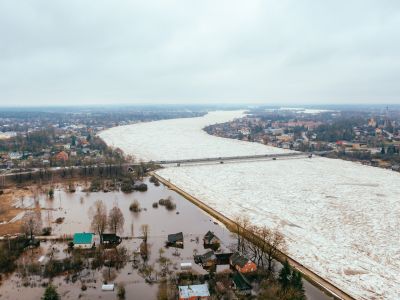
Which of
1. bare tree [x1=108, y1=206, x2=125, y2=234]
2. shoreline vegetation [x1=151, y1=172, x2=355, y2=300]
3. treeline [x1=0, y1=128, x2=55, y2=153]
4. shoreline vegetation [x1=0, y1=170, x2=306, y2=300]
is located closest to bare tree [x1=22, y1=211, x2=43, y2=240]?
shoreline vegetation [x1=0, y1=170, x2=306, y2=300]

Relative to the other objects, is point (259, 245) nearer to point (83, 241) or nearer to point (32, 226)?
point (83, 241)

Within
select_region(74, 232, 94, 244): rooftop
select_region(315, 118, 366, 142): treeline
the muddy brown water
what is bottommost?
the muddy brown water

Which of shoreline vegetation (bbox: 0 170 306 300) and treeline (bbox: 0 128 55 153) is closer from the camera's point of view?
shoreline vegetation (bbox: 0 170 306 300)

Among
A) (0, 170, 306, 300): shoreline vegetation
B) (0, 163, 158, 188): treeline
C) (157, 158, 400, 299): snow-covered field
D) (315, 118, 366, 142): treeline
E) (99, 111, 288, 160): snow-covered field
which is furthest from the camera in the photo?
(315, 118, 366, 142): treeline

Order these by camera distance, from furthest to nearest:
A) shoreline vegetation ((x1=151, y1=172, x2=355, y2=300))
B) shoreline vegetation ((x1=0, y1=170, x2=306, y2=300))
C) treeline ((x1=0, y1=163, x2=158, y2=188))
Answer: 1. treeline ((x1=0, y1=163, x2=158, y2=188))
2. shoreline vegetation ((x1=151, y1=172, x2=355, y2=300))
3. shoreline vegetation ((x1=0, y1=170, x2=306, y2=300))

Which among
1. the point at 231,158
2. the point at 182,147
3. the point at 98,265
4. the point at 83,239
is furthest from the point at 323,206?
the point at 182,147

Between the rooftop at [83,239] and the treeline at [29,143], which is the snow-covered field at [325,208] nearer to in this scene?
the rooftop at [83,239]

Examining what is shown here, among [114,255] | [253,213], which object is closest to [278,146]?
[253,213]

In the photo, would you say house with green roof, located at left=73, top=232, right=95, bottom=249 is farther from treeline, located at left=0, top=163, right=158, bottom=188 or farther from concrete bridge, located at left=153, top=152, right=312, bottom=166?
concrete bridge, located at left=153, top=152, right=312, bottom=166
